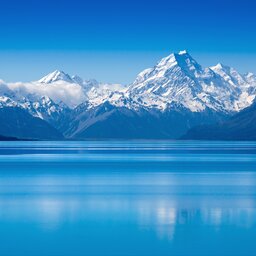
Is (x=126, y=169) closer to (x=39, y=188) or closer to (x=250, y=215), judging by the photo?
(x=39, y=188)

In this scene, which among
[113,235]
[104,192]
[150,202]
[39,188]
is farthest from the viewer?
[39,188]

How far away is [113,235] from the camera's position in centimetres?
4653

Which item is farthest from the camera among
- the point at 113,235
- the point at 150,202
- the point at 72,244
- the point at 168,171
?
the point at 168,171

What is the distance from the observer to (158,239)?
44.3 metres

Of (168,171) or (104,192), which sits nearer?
(104,192)

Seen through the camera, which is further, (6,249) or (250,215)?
(250,215)

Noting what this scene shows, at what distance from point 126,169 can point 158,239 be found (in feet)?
244

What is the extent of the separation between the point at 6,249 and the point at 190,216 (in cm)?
1763

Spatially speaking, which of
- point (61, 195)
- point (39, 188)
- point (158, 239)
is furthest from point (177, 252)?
point (39, 188)

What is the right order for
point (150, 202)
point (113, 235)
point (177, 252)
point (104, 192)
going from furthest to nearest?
1. point (104, 192)
2. point (150, 202)
3. point (113, 235)
4. point (177, 252)

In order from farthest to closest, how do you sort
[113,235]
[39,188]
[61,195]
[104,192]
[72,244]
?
[39,188]
[104,192]
[61,195]
[113,235]
[72,244]

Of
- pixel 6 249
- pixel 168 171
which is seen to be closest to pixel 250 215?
pixel 6 249

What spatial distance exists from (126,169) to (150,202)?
5386 cm

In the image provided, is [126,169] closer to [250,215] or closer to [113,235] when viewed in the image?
[250,215]
